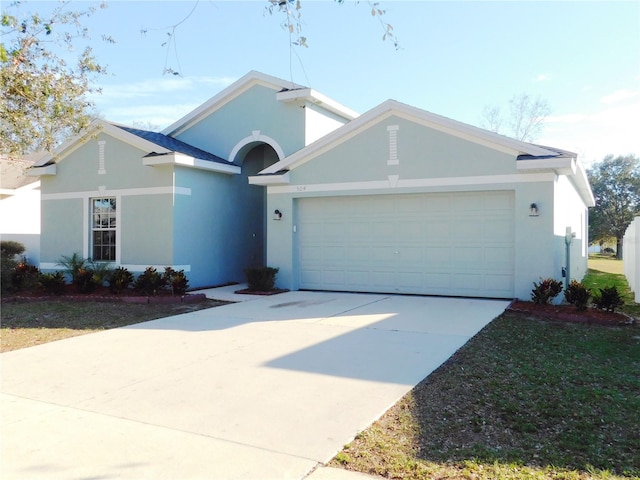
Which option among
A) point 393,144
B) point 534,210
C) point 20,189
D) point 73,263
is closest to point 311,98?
point 393,144

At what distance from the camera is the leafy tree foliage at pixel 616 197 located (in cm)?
4256

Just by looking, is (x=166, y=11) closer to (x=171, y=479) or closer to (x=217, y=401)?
(x=217, y=401)

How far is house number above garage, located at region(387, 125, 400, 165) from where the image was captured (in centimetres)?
1260

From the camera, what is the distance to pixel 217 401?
208 inches

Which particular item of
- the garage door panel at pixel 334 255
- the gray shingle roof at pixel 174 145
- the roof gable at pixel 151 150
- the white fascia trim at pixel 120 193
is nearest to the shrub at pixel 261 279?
the garage door panel at pixel 334 255

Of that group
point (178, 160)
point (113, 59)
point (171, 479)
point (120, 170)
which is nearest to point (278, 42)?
point (171, 479)

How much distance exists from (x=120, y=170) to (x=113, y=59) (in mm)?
4714

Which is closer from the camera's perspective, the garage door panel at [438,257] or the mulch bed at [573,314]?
the mulch bed at [573,314]

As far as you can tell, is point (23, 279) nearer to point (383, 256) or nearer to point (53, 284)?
point (53, 284)

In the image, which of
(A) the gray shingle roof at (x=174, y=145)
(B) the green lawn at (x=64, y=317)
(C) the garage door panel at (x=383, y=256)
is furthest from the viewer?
(A) the gray shingle roof at (x=174, y=145)

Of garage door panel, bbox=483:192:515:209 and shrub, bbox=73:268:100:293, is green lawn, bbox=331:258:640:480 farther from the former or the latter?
shrub, bbox=73:268:100:293

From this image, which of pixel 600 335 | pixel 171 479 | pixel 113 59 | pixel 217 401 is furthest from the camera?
pixel 113 59

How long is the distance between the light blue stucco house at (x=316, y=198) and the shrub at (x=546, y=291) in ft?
1.86

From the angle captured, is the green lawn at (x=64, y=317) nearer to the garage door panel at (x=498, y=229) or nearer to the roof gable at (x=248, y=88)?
the garage door panel at (x=498, y=229)
